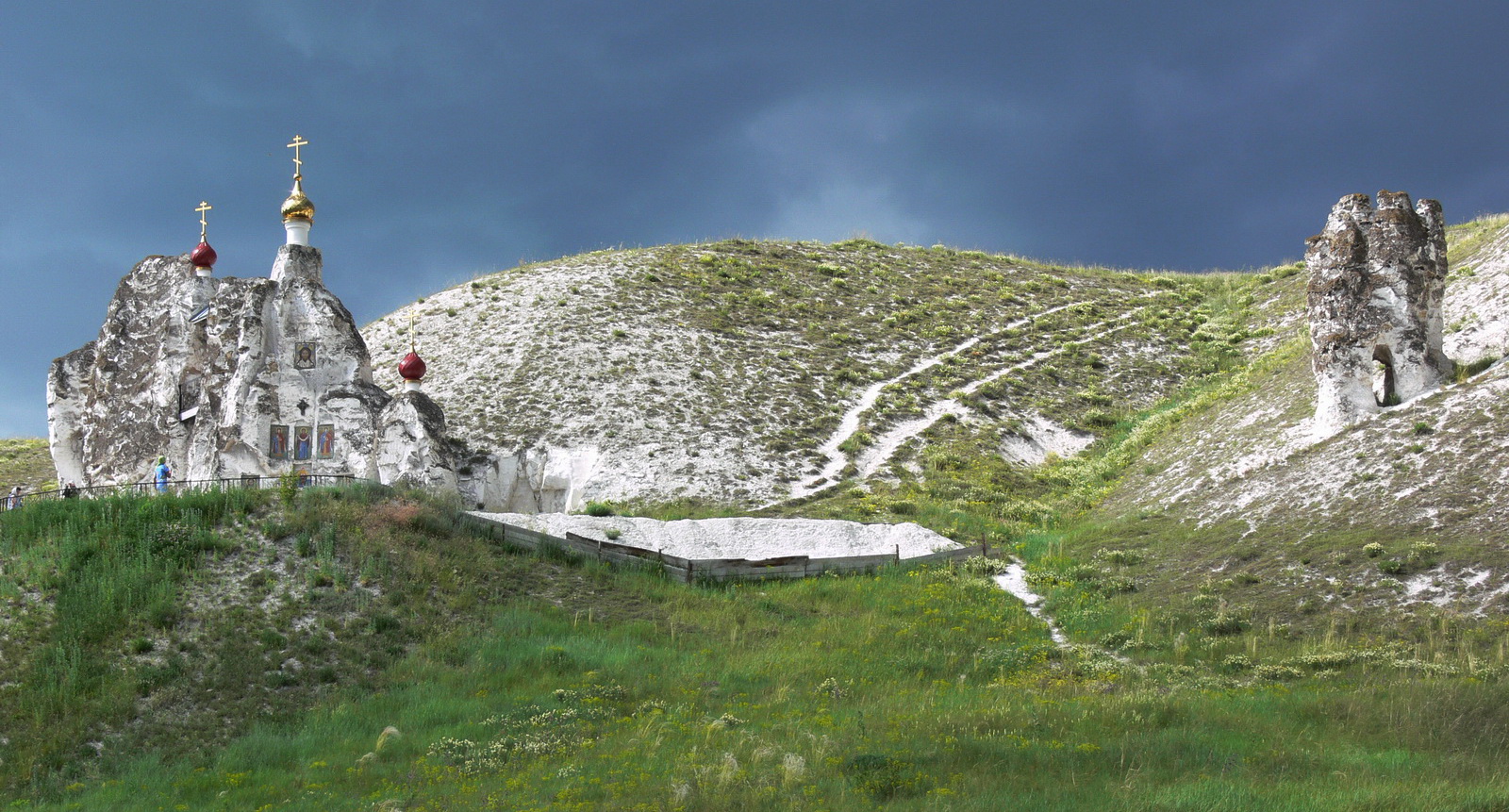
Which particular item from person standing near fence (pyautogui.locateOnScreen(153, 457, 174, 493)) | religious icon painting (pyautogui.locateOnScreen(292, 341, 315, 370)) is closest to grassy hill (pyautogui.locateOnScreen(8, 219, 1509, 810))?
person standing near fence (pyautogui.locateOnScreen(153, 457, 174, 493))

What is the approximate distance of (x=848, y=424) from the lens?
147ft

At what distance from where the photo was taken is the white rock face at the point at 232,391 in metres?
32.2

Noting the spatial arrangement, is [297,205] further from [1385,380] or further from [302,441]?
[1385,380]

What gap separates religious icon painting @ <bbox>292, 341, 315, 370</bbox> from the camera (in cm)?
3325

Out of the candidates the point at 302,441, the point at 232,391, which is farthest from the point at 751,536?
the point at 232,391

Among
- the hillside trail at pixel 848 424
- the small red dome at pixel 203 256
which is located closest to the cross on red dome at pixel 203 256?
the small red dome at pixel 203 256

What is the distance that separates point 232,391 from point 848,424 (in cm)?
2100

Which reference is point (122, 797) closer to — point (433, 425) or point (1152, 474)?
point (433, 425)

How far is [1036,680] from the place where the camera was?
848 inches

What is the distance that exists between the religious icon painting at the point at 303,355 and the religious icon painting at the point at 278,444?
1805 millimetres

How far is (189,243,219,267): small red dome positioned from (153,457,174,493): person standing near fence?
250 inches

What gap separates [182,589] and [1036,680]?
15.9m

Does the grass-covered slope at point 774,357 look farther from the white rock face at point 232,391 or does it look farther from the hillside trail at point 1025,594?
the hillside trail at point 1025,594

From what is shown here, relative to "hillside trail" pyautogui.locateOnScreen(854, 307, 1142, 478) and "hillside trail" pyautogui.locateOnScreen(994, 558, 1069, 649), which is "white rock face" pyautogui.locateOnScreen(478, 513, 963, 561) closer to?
"hillside trail" pyautogui.locateOnScreen(994, 558, 1069, 649)
